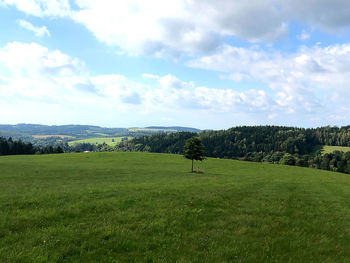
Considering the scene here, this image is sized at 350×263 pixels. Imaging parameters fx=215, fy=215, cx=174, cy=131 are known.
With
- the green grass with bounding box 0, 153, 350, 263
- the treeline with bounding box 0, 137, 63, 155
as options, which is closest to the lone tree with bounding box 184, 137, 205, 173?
the green grass with bounding box 0, 153, 350, 263

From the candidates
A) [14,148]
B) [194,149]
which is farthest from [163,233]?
[14,148]

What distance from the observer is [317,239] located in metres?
10.3

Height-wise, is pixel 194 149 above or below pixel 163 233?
above

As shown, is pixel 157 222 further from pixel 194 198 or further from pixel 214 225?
pixel 194 198

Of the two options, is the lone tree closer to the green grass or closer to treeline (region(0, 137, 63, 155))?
the green grass

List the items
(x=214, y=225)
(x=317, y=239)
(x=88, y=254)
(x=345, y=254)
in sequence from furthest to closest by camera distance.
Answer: (x=214, y=225), (x=317, y=239), (x=345, y=254), (x=88, y=254)

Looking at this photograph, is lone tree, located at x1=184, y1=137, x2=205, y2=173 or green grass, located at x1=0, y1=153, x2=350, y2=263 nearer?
green grass, located at x1=0, y1=153, x2=350, y2=263

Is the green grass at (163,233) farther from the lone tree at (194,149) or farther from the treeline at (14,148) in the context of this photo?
the treeline at (14,148)

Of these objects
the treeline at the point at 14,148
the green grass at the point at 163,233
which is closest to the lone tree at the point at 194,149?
the green grass at the point at 163,233

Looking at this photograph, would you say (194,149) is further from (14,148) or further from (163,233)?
(14,148)

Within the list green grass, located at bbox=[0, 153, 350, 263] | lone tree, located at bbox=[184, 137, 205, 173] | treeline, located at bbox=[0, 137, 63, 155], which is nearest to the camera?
green grass, located at bbox=[0, 153, 350, 263]

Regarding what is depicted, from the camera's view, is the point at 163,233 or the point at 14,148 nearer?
the point at 163,233

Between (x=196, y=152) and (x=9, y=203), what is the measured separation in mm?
50753

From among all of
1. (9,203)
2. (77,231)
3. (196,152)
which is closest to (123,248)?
(77,231)
